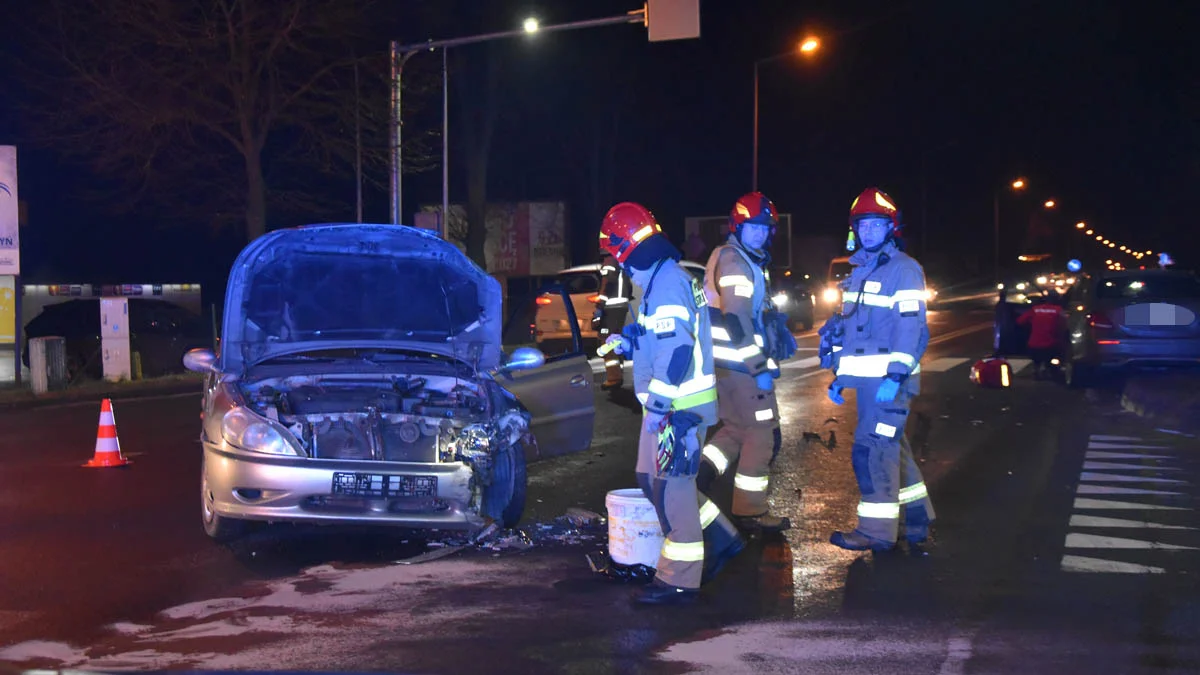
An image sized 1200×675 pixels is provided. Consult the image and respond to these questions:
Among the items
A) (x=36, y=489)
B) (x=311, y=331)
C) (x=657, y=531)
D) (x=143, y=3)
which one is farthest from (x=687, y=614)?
(x=143, y=3)

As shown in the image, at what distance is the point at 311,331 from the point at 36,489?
8.58 ft

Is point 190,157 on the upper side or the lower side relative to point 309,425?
upper

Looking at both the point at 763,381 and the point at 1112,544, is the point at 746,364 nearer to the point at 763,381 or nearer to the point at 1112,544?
the point at 763,381

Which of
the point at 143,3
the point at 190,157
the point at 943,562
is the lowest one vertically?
the point at 943,562

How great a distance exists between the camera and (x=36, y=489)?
9016 mm

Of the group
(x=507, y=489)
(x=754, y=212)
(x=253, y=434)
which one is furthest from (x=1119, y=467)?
(x=253, y=434)

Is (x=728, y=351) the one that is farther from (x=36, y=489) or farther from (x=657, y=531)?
(x=36, y=489)

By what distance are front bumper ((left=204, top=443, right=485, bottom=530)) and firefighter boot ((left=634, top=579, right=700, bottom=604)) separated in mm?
1277

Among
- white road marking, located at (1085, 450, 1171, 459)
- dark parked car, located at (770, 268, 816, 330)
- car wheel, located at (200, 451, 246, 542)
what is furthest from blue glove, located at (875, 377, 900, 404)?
dark parked car, located at (770, 268, 816, 330)

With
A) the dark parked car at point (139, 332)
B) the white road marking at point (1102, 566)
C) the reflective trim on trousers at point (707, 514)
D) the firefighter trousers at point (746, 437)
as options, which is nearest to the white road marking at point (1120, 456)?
the white road marking at point (1102, 566)

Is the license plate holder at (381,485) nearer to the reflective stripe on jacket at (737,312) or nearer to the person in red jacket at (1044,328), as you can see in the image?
the reflective stripe on jacket at (737,312)

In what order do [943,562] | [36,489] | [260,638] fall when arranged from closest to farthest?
[260,638]
[943,562]
[36,489]

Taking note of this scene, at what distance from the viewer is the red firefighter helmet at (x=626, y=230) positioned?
595cm

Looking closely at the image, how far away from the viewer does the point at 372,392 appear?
23.5 feet
